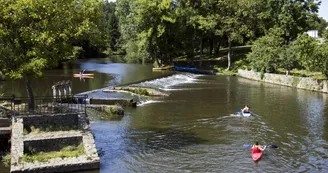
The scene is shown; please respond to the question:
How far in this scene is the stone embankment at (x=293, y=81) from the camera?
151 ft

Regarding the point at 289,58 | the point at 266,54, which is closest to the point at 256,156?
the point at 289,58

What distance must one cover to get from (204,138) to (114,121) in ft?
25.3

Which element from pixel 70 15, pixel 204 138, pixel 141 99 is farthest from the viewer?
pixel 141 99

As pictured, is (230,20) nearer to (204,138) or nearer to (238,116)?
(238,116)

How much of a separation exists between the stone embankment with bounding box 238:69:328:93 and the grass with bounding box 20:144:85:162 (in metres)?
37.4

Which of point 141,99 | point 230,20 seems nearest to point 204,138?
point 141,99

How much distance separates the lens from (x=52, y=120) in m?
19.2

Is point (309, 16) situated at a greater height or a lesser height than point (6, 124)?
greater

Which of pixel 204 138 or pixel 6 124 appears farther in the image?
pixel 204 138

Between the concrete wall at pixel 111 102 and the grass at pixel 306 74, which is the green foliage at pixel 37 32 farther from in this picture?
the grass at pixel 306 74

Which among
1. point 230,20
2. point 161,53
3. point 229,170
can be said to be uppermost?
point 230,20

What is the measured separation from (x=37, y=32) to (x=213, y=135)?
13.0m

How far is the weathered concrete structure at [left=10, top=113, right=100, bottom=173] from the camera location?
15.4 m

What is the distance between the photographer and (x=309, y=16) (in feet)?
227
